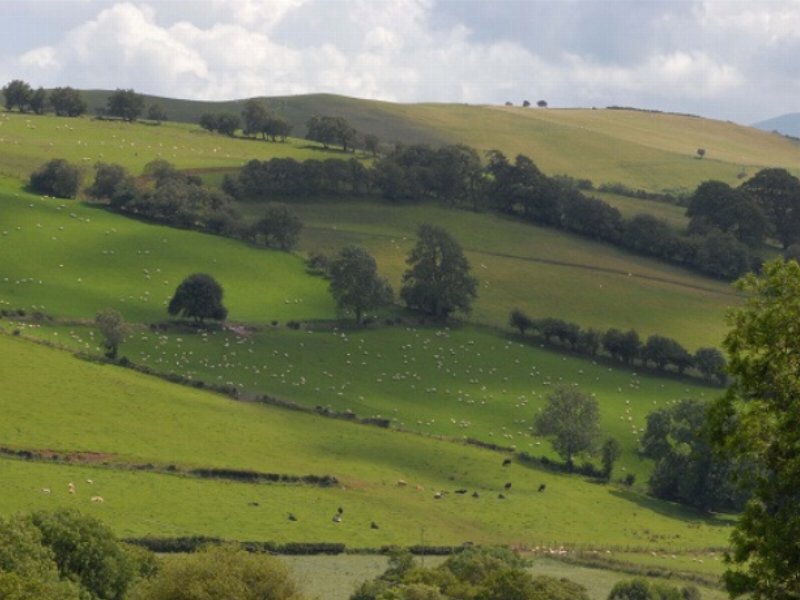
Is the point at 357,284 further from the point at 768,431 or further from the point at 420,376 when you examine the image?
the point at 768,431

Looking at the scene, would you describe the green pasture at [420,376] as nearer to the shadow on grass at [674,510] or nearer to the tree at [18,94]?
the shadow on grass at [674,510]

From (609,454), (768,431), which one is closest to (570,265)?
(609,454)

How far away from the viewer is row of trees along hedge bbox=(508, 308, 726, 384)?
119 metres

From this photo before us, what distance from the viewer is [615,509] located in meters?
88.4

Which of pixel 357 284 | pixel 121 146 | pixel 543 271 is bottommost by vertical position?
pixel 357 284

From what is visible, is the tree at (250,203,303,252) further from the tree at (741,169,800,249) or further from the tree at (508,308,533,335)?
the tree at (741,169,800,249)

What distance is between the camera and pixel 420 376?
10875 cm

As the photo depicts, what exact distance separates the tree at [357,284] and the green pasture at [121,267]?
2.37 metres

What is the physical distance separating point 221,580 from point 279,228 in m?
87.3

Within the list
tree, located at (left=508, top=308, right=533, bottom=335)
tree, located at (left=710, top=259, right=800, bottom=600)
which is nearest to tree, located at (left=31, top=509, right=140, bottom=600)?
tree, located at (left=710, top=259, right=800, bottom=600)

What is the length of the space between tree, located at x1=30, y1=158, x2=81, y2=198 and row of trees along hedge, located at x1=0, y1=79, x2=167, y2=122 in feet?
151

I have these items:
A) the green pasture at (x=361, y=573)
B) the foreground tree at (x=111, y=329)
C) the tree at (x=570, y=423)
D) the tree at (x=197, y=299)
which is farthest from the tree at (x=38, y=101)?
the green pasture at (x=361, y=573)

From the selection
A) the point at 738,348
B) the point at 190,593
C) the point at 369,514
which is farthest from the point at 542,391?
the point at 738,348

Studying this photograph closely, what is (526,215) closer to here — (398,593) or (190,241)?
(190,241)
